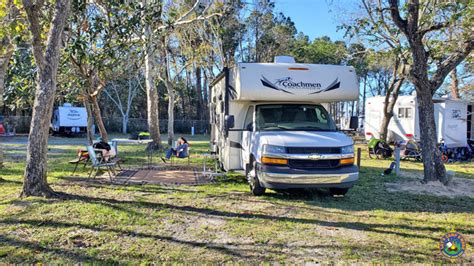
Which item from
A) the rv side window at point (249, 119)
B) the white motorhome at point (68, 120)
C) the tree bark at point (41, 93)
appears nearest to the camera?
the tree bark at point (41, 93)

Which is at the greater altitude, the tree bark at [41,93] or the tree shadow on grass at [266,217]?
the tree bark at [41,93]

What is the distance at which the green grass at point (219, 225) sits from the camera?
432 centimetres

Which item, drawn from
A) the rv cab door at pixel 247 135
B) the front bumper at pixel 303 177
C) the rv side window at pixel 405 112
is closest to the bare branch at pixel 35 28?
the rv cab door at pixel 247 135

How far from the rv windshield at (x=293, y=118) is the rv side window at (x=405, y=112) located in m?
10.7

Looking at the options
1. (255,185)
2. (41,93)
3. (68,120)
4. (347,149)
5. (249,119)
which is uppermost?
(41,93)

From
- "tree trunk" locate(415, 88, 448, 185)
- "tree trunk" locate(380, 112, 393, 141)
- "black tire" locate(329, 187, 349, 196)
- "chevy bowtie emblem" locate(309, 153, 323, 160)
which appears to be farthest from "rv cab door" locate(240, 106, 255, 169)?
"tree trunk" locate(380, 112, 393, 141)

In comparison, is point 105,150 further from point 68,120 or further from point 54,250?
point 68,120

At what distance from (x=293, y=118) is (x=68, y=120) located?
25.2 metres

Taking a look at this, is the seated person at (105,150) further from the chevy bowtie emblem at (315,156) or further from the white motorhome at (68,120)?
the white motorhome at (68,120)

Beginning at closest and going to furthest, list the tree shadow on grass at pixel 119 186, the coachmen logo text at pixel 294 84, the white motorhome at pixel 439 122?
the coachmen logo text at pixel 294 84 < the tree shadow on grass at pixel 119 186 < the white motorhome at pixel 439 122

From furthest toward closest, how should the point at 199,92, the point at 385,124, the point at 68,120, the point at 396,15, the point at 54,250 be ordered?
the point at 199,92, the point at 68,120, the point at 385,124, the point at 396,15, the point at 54,250

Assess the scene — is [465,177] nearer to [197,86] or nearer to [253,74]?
[253,74]

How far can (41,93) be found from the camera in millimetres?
6383

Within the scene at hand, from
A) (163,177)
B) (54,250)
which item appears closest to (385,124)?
(163,177)
